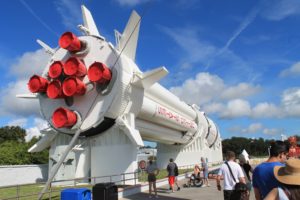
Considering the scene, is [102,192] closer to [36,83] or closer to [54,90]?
[54,90]

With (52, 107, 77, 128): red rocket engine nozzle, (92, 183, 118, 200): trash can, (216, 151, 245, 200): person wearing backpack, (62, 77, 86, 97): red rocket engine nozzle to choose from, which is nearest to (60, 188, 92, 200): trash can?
(92, 183, 118, 200): trash can

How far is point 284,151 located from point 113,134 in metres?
13.2

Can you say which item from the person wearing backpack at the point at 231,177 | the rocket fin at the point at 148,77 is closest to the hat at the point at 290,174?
the person wearing backpack at the point at 231,177

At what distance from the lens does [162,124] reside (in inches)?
839

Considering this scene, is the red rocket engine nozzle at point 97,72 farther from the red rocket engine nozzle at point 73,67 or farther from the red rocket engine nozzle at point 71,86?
the red rocket engine nozzle at point 71,86

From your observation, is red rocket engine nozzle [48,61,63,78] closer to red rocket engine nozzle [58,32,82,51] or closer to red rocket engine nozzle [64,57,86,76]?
red rocket engine nozzle [64,57,86,76]

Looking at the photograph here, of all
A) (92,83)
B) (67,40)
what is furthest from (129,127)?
(67,40)

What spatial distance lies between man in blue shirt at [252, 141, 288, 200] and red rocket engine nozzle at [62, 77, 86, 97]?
1017 centimetres

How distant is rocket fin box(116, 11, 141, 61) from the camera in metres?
15.1

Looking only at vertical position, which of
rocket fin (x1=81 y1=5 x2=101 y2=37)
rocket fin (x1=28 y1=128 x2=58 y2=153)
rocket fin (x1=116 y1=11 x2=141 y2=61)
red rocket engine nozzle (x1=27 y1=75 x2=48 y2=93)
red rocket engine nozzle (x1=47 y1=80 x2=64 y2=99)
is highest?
rocket fin (x1=81 y1=5 x2=101 y2=37)

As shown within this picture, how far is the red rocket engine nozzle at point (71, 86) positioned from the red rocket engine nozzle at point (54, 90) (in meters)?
0.34

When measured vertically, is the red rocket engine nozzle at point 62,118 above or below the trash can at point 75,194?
above

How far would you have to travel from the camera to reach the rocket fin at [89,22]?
15829 millimetres

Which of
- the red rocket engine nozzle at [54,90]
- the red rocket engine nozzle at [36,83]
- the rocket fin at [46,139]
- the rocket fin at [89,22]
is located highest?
the rocket fin at [89,22]
